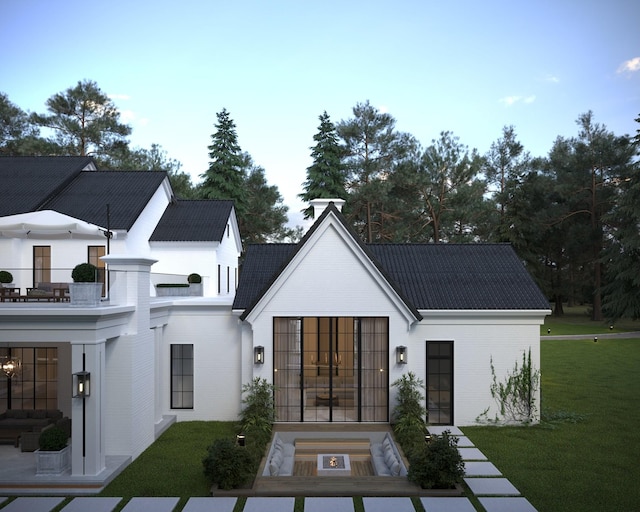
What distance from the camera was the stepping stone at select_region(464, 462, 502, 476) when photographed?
44.7 feet

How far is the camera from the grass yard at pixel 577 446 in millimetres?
12320

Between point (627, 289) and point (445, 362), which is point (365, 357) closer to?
point (445, 362)

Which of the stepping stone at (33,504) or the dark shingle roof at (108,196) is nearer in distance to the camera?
the stepping stone at (33,504)

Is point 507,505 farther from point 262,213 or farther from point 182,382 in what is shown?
point 262,213

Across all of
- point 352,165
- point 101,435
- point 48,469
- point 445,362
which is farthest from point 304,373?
point 352,165

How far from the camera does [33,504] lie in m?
11.8

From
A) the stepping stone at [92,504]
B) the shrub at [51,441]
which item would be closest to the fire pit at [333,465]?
the stepping stone at [92,504]

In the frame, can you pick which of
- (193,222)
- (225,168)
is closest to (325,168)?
(225,168)

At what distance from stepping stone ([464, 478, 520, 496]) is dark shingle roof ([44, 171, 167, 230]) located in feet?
59.2

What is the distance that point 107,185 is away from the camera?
27.6 meters

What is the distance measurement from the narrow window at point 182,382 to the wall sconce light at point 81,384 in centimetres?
606

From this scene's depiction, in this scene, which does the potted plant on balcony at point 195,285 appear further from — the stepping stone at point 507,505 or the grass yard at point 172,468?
the stepping stone at point 507,505

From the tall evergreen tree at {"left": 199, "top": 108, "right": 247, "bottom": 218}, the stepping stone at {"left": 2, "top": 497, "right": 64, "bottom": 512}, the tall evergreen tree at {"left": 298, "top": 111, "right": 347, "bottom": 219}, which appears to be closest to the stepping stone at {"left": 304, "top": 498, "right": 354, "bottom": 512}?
the stepping stone at {"left": 2, "top": 497, "right": 64, "bottom": 512}

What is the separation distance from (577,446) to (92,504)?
43.4 ft
